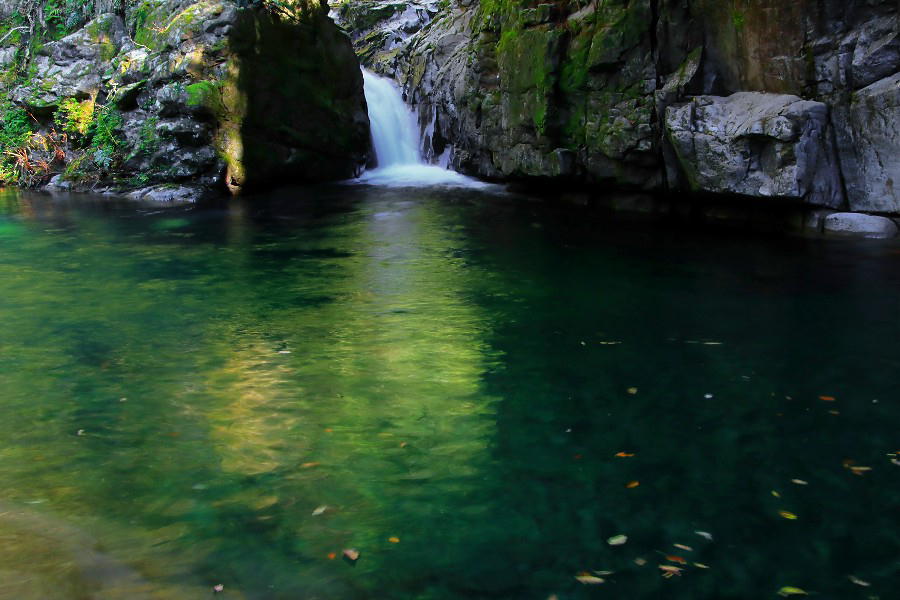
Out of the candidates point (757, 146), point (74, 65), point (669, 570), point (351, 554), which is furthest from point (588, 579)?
point (74, 65)

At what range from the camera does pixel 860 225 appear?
12633 millimetres

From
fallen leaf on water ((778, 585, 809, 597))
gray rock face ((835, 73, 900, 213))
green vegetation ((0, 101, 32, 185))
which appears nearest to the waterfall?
green vegetation ((0, 101, 32, 185))

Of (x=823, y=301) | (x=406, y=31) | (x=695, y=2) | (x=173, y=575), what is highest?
(x=406, y=31)

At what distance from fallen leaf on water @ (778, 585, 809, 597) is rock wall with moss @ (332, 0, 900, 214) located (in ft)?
33.0

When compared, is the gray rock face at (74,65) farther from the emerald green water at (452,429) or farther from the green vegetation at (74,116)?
the emerald green water at (452,429)

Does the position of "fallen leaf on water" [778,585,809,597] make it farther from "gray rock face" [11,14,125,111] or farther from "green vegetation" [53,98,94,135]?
"gray rock face" [11,14,125,111]

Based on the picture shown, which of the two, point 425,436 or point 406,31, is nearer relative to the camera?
point 425,436

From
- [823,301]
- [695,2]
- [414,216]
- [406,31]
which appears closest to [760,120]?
[695,2]

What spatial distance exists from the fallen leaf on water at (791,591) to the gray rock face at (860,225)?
10274mm

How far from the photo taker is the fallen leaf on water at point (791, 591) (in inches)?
157

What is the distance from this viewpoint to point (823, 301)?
944 cm

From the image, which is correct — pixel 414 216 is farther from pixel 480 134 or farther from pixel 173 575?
pixel 173 575

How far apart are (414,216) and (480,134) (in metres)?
4.33

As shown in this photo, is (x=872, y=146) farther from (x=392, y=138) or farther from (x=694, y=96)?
(x=392, y=138)
